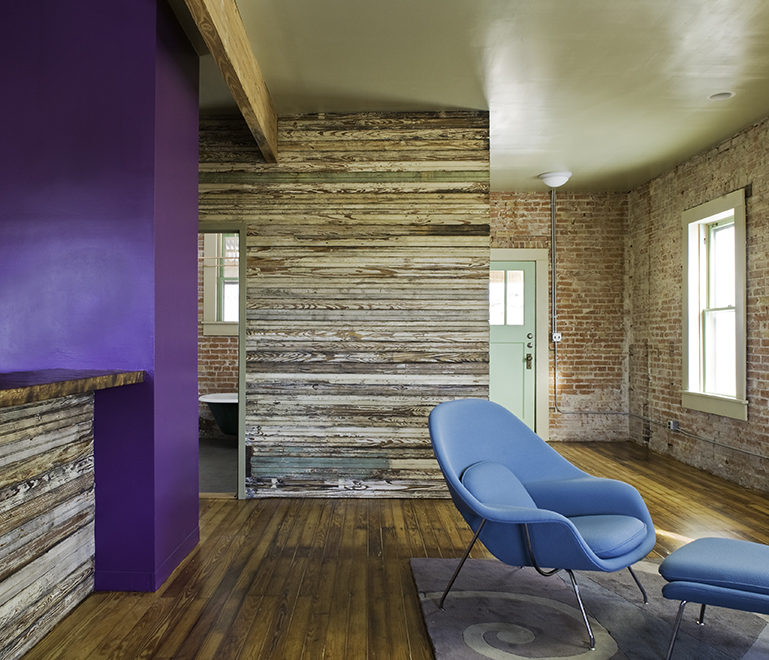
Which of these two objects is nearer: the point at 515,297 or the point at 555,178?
the point at 555,178

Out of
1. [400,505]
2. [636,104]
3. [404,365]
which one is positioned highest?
[636,104]

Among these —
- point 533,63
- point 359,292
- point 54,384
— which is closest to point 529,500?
point 54,384

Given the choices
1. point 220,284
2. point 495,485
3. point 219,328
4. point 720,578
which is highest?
point 220,284

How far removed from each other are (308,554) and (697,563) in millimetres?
1980

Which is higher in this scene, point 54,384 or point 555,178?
point 555,178

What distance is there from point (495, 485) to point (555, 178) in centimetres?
421

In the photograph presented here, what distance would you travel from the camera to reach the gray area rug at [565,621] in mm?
2219

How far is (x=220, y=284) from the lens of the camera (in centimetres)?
709

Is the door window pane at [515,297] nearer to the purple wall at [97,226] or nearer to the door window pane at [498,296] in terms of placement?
the door window pane at [498,296]

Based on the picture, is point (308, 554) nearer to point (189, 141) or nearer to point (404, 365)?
point (404, 365)

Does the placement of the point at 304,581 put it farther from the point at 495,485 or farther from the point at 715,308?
the point at 715,308

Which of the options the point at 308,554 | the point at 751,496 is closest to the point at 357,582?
the point at 308,554

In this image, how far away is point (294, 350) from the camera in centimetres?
449

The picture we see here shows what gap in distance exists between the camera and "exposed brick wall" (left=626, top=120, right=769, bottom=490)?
15.1 ft
